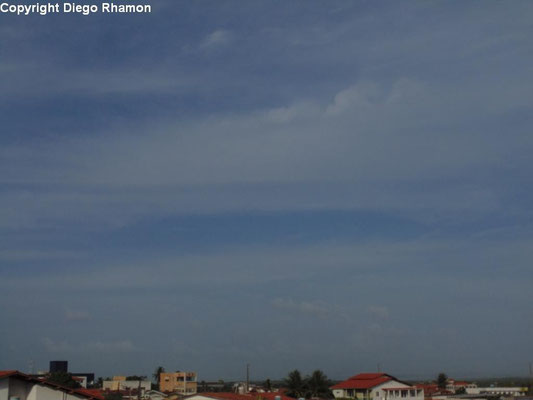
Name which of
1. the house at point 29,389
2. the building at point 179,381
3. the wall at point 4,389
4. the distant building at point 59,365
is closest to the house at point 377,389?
the building at point 179,381

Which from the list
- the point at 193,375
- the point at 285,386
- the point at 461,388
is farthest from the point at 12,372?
the point at 461,388

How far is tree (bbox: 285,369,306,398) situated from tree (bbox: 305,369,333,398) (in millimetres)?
923

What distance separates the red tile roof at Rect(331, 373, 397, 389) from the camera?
10001cm

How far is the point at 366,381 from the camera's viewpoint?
337 feet

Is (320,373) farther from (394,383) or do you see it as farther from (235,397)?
(235,397)

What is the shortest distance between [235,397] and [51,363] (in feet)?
410

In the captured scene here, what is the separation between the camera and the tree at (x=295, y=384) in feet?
324

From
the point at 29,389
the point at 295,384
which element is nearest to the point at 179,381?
the point at 295,384

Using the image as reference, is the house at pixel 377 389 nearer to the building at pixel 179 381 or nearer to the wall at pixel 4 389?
the building at pixel 179 381

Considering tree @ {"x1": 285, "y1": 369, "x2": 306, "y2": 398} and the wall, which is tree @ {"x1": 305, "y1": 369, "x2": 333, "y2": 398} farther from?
the wall

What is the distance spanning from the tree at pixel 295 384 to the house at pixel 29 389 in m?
54.4

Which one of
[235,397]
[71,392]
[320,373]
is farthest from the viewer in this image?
[320,373]

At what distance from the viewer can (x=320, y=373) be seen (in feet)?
330

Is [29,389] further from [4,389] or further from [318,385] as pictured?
[318,385]
